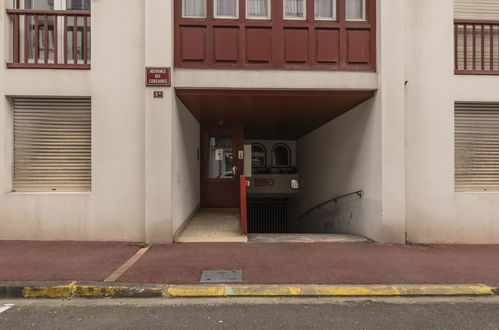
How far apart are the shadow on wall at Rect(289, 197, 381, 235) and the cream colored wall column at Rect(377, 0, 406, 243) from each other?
0.31 meters

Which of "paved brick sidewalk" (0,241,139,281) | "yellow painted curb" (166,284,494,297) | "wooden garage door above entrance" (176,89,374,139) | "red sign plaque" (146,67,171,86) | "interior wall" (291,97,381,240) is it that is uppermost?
"red sign plaque" (146,67,171,86)

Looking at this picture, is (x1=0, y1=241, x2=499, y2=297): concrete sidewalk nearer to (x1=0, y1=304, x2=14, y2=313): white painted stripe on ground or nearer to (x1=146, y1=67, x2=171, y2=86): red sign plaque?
Result: (x1=0, y1=304, x2=14, y2=313): white painted stripe on ground

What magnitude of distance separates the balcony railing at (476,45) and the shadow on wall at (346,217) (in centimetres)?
345

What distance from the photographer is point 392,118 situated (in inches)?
254

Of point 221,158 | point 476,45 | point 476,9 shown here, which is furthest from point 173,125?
point 476,9

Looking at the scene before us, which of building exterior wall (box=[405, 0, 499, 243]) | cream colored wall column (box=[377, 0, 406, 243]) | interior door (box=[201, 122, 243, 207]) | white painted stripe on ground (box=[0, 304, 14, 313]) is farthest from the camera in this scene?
interior door (box=[201, 122, 243, 207])

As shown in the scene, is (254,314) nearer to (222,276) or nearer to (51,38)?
(222,276)

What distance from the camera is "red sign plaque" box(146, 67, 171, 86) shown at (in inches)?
247

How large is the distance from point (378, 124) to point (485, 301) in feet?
11.5

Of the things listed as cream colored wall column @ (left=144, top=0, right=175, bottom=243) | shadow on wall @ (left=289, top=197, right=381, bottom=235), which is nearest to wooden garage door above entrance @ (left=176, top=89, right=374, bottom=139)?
cream colored wall column @ (left=144, top=0, right=175, bottom=243)

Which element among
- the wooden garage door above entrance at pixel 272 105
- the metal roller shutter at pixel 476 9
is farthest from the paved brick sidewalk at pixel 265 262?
the metal roller shutter at pixel 476 9

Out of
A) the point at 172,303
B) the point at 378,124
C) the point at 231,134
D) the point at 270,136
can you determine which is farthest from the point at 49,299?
the point at 270,136

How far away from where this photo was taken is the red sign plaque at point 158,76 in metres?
6.27

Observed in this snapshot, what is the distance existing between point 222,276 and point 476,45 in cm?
703
